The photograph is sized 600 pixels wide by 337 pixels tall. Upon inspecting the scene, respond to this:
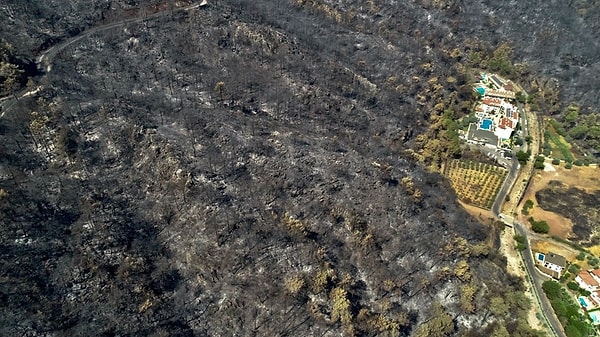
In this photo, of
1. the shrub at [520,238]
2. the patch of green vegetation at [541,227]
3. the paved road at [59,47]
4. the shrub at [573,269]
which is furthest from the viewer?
the patch of green vegetation at [541,227]

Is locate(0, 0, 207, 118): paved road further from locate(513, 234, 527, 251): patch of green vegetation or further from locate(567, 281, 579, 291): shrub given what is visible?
locate(567, 281, 579, 291): shrub

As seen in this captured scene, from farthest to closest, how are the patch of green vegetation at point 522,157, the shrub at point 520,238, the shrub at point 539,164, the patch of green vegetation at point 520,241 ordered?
the patch of green vegetation at point 522,157 → the shrub at point 539,164 → the shrub at point 520,238 → the patch of green vegetation at point 520,241

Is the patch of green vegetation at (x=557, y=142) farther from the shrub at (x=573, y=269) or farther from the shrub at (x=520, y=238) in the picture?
the shrub at (x=573, y=269)

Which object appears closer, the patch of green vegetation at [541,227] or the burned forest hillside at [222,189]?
the burned forest hillside at [222,189]

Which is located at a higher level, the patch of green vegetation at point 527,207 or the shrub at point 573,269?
the patch of green vegetation at point 527,207

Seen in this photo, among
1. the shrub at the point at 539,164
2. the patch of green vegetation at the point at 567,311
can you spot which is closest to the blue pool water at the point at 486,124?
the shrub at the point at 539,164

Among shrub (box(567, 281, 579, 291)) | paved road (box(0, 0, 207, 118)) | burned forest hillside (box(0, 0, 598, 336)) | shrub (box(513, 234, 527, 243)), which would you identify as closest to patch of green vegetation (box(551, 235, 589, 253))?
shrub (box(513, 234, 527, 243))

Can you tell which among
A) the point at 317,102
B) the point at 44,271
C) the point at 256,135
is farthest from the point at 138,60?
the point at 44,271

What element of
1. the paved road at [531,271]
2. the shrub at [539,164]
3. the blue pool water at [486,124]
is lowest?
the paved road at [531,271]

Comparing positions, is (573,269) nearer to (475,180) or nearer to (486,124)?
(475,180)
